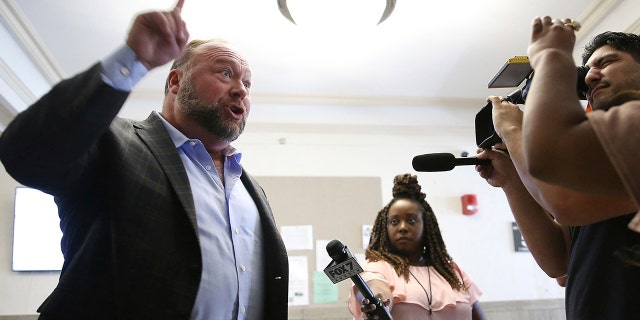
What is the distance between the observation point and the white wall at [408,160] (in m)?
3.67

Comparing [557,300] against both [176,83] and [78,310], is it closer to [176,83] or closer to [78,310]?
[176,83]

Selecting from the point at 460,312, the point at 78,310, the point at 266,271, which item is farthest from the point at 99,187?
the point at 460,312

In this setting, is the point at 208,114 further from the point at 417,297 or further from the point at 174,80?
the point at 417,297

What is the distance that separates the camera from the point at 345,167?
375 centimetres

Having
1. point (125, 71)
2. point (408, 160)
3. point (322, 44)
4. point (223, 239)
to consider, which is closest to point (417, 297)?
point (223, 239)

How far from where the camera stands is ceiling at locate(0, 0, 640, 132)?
2582 mm

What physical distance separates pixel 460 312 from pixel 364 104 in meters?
2.14

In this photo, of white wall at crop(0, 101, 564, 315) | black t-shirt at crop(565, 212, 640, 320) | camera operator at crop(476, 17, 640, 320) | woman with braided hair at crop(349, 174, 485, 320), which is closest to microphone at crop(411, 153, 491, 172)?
camera operator at crop(476, 17, 640, 320)

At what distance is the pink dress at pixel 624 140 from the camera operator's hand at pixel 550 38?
15cm

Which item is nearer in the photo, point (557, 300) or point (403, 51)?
point (403, 51)

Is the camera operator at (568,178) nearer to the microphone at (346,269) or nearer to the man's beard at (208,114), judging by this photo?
the microphone at (346,269)

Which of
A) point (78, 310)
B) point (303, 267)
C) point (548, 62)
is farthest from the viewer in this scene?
point (303, 267)

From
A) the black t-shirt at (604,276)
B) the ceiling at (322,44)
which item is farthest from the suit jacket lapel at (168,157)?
the ceiling at (322,44)

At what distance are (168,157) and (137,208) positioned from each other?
158mm
